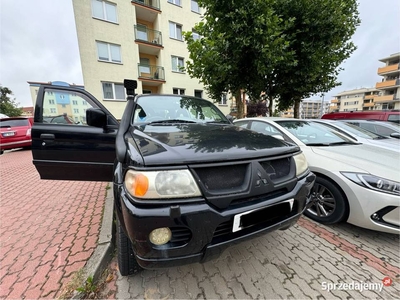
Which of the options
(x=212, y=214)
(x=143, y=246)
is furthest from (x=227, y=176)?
(x=143, y=246)

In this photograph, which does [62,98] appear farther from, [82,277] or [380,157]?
[380,157]

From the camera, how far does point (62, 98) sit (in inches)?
104

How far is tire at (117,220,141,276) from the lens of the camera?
1488 mm

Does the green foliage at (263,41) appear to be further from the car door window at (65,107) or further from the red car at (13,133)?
the red car at (13,133)

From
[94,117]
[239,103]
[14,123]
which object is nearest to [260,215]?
[94,117]

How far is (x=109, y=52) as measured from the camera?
467 inches

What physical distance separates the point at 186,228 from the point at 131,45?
1482 centimetres

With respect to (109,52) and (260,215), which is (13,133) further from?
(260,215)

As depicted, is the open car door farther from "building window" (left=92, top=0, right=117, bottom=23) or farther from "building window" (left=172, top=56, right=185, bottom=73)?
"building window" (left=172, top=56, right=185, bottom=73)

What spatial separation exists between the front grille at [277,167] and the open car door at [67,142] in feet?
6.81

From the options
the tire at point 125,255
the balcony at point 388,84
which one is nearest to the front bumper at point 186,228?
the tire at point 125,255

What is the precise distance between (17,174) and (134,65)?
10439 mm

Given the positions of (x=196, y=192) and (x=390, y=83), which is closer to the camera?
(x=196, y=192)

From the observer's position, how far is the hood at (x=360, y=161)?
2004 mm
